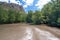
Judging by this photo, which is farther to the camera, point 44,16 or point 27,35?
point 44,16

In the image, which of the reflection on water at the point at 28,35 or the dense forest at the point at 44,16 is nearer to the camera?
the reflection on water at the point at 28,35

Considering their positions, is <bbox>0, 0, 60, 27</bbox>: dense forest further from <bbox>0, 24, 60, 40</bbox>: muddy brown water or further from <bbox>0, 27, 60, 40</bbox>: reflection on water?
<bbox>0, 27, 60, 40</bbox>: reflection on water

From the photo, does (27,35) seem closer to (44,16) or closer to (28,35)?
(28,35)

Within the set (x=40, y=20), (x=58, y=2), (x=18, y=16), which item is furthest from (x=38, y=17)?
(x=18, y=16)

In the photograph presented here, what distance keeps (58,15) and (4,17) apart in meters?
26.9

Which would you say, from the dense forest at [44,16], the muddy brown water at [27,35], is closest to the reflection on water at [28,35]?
the muddy brown water at [27,35]

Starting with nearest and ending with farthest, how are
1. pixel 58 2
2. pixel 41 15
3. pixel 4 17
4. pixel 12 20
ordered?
pixel 58 2 < pixel 41 15 < pixel 4 17 < pixel 12 20

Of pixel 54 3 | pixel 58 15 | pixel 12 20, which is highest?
pixel 54 3

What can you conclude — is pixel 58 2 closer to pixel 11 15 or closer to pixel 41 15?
pixel 41 15

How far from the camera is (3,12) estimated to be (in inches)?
2269

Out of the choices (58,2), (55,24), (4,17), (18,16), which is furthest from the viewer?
(18,16)

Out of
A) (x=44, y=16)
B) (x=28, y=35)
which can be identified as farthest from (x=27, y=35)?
(x=44, y=16)

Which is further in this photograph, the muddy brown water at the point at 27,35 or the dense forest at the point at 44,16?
the dense forest at the point at 44,16

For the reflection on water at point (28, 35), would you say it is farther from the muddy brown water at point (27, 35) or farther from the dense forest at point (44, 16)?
the dense forest at point (44, 16)
